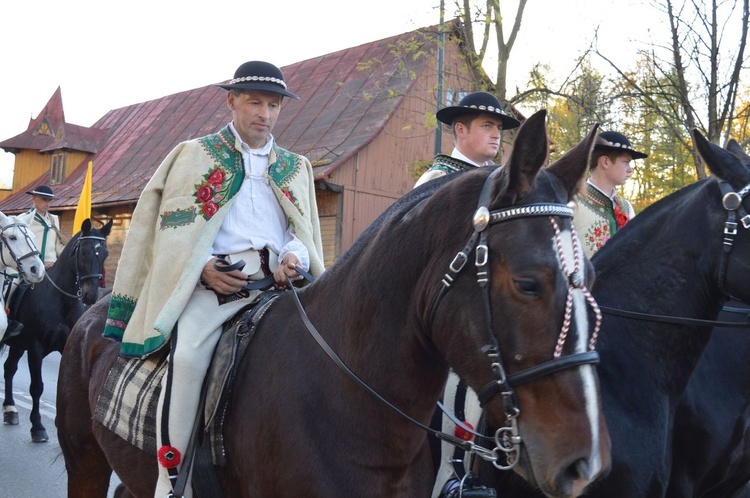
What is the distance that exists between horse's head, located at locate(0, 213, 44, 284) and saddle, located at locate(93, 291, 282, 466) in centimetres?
621

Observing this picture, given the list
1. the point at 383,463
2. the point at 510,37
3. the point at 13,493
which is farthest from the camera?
the point at 510,37

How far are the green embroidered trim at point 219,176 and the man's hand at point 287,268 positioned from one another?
386mm

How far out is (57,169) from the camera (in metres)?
30.5

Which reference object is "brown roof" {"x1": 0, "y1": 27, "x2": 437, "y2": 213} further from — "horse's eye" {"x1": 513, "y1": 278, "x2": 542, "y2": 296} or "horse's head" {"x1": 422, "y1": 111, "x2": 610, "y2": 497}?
"horse's eye" {"x1": 513, "y1": 278, "x2": 542, "y2": 296}

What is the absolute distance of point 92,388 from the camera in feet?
12.8

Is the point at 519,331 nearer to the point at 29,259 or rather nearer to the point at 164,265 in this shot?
the point at 164,265

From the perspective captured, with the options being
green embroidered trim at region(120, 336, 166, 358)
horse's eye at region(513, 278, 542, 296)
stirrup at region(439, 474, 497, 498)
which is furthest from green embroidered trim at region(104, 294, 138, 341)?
horse's eye at region(513, 278, 542, 296)

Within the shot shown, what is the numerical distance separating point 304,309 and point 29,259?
24.5ft

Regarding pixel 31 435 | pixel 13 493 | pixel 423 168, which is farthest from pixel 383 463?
pixel 423 168

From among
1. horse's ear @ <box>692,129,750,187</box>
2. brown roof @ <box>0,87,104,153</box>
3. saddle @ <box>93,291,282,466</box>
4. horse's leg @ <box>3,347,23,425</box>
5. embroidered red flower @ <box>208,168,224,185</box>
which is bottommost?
horse's leg @ <box>3,347,23,425</box>

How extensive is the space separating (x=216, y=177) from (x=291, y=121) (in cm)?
1891

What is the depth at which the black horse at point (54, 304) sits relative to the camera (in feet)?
30.2

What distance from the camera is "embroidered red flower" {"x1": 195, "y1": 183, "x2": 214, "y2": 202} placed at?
131 inches

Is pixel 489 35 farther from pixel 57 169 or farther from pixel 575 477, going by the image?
pixel 57 169
